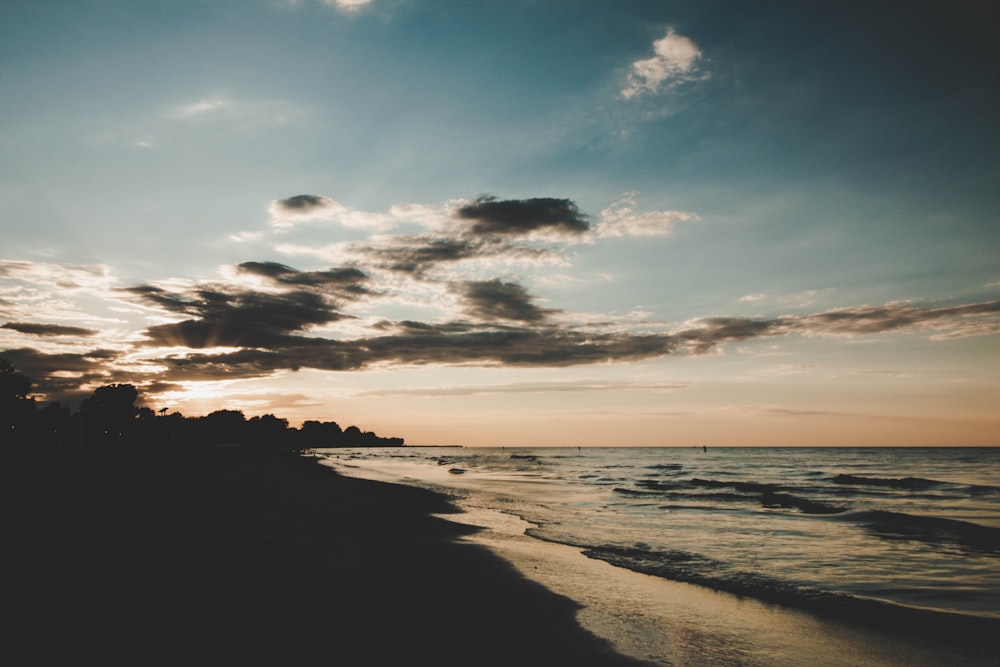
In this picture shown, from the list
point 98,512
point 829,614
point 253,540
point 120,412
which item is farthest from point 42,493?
point 120,412

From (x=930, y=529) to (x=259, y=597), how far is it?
22.9 metres

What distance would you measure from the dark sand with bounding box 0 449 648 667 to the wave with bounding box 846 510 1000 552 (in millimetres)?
15068

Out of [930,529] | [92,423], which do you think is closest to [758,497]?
[930,529]

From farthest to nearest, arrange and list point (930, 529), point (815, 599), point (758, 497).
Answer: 1. point (758, 497)
2. point (930, 529)
3. point (815, 599)

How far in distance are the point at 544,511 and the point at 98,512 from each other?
16.9 metres

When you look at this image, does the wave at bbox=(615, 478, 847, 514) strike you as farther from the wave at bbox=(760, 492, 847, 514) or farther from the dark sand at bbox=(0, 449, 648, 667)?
the dark sand at bbox=(0, 449, 648, 667)

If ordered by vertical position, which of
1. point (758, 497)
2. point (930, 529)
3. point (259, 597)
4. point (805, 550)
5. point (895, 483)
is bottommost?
point (895, 483)

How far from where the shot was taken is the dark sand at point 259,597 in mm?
6211

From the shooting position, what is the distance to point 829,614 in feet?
31.4

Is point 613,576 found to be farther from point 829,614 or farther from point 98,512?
point 98,512

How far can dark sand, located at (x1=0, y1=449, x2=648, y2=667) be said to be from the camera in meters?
6.21

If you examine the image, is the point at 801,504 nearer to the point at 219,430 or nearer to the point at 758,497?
the point at 758,497

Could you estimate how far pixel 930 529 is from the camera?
19.8 meters

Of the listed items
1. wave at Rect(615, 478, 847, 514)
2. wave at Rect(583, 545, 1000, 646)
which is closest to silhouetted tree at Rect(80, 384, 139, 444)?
wave at Rect(615, 478, 847, 514)
